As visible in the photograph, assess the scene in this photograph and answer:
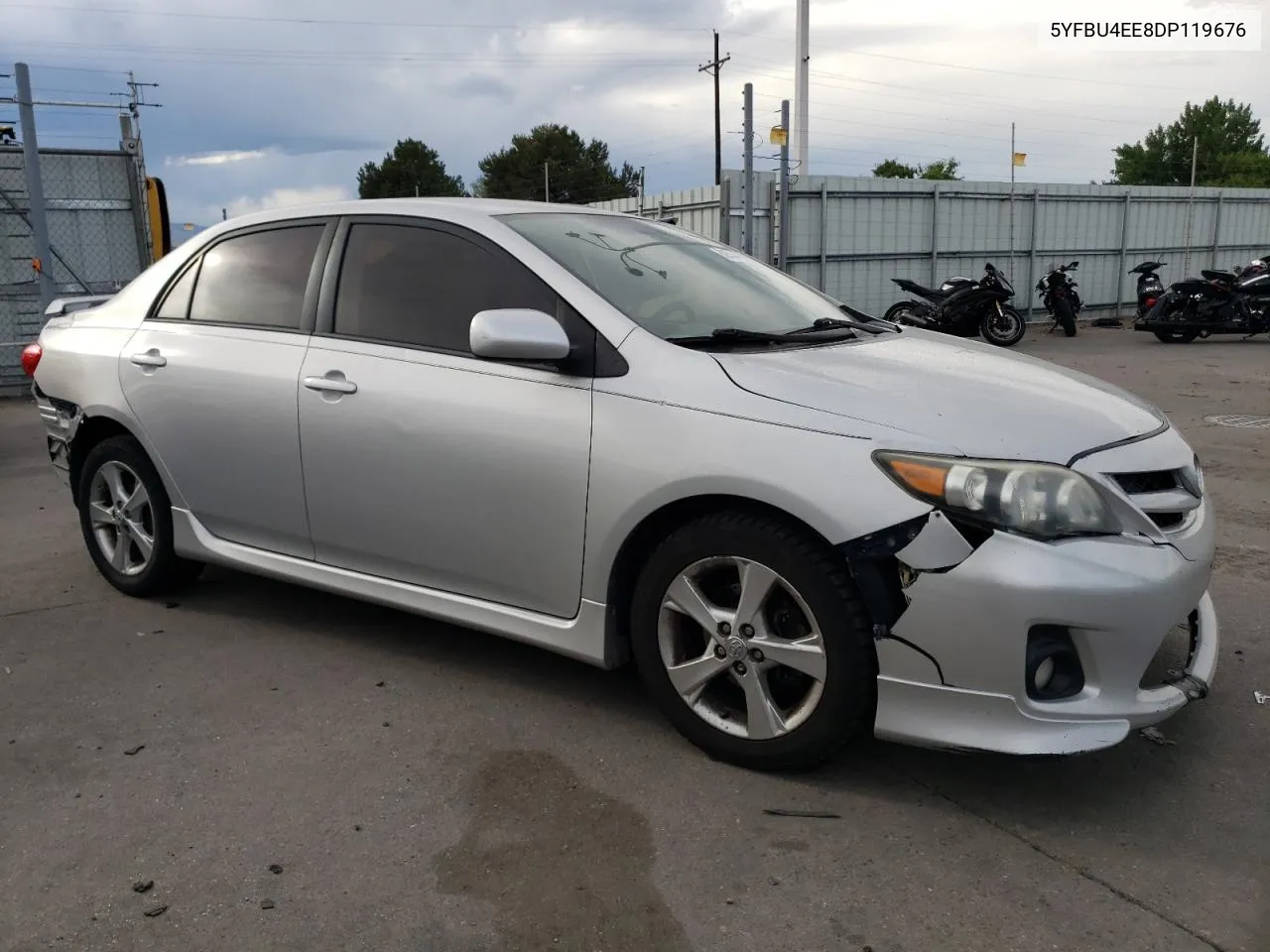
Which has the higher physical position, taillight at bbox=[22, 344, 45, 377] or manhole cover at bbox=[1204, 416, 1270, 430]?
taillight at bbox=[22, 344, 45, 377]

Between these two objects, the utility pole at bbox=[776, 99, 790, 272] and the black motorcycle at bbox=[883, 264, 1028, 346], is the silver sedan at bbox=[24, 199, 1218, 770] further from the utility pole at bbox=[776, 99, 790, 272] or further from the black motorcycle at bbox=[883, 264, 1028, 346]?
the black motorcycle at bbox=[883, 264, 1028, 346]

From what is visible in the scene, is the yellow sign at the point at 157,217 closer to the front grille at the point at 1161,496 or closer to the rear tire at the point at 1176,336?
the front grille at the point at 1161,496

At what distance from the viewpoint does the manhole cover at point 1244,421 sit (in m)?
8.29

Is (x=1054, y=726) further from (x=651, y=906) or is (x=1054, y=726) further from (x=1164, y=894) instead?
(x=651, y=906)

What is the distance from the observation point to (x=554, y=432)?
3.05 meters

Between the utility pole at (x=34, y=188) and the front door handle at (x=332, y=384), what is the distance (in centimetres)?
940

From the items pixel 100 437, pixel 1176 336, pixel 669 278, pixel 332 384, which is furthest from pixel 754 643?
pixel 1176 336

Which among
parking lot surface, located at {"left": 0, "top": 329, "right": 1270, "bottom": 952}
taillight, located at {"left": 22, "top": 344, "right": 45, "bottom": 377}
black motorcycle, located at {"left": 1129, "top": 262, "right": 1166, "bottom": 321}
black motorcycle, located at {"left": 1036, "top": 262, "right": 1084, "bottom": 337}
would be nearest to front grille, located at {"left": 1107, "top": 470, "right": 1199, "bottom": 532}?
parking lot surface, located at {"left": 0, "top": 329, "right": 1270, "bottom": 952}

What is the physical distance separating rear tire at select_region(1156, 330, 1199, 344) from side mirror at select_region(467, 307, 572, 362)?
14.7 meters

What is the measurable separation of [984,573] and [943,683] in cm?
30

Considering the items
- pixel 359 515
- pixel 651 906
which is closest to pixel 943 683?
pixel 651 906

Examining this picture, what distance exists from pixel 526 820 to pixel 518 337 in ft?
4.22

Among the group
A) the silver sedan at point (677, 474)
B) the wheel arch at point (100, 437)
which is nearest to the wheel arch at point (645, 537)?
the silver sedan at point (677, 474)

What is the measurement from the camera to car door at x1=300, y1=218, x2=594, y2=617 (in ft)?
10.2
